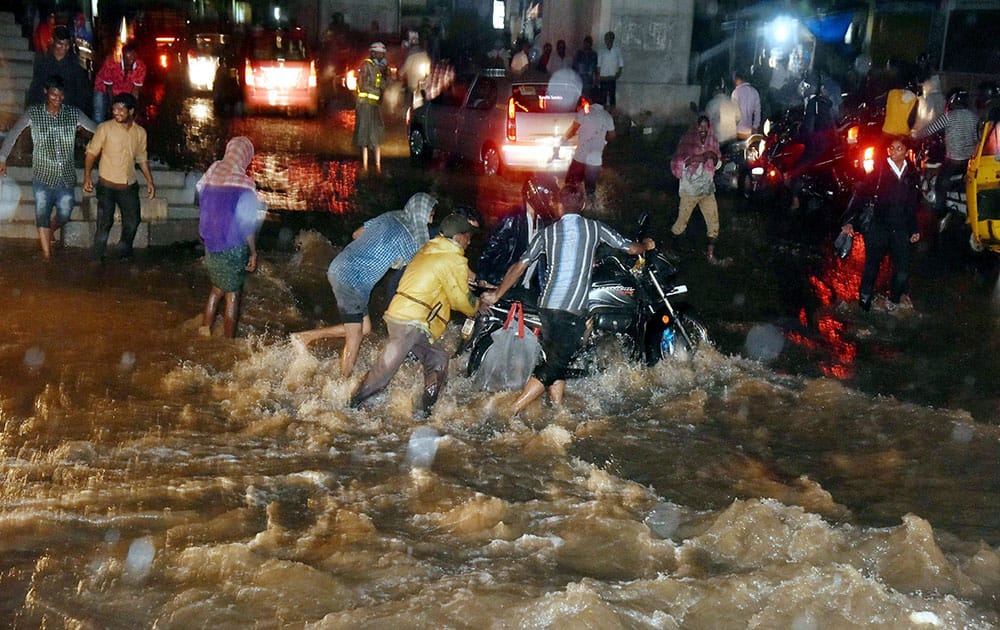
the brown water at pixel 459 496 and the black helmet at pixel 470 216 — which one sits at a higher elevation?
the black helmet at pixel 470 216

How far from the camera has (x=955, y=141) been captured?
14.1 meters

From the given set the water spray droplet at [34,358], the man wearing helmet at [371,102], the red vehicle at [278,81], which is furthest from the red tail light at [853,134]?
the red vehicle at [278,81]

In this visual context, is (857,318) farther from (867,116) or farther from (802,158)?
(867,116)

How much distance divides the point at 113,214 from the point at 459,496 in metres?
6.32

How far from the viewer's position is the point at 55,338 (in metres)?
8.70

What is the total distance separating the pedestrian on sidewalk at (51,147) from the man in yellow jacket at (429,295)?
5100 millimetres

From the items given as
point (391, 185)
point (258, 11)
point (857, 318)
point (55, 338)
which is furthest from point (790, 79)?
point (258, 11)

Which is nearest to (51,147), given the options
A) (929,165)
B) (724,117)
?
(724,117)

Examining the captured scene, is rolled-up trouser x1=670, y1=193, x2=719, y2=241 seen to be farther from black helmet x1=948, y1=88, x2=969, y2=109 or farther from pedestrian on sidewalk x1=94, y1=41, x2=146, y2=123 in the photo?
pedestrian on sidewalk x1=94, y1=41, x2=146, y2=123

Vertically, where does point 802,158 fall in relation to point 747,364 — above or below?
above

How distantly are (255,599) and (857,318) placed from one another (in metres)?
7.22

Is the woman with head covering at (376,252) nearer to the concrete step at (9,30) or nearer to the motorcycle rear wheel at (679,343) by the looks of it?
the motorcycle rear wheel at (679,343)

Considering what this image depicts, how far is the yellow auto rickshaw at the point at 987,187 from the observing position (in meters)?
11.6

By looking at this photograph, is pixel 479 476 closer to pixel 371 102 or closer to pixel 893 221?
pixel 893 221
